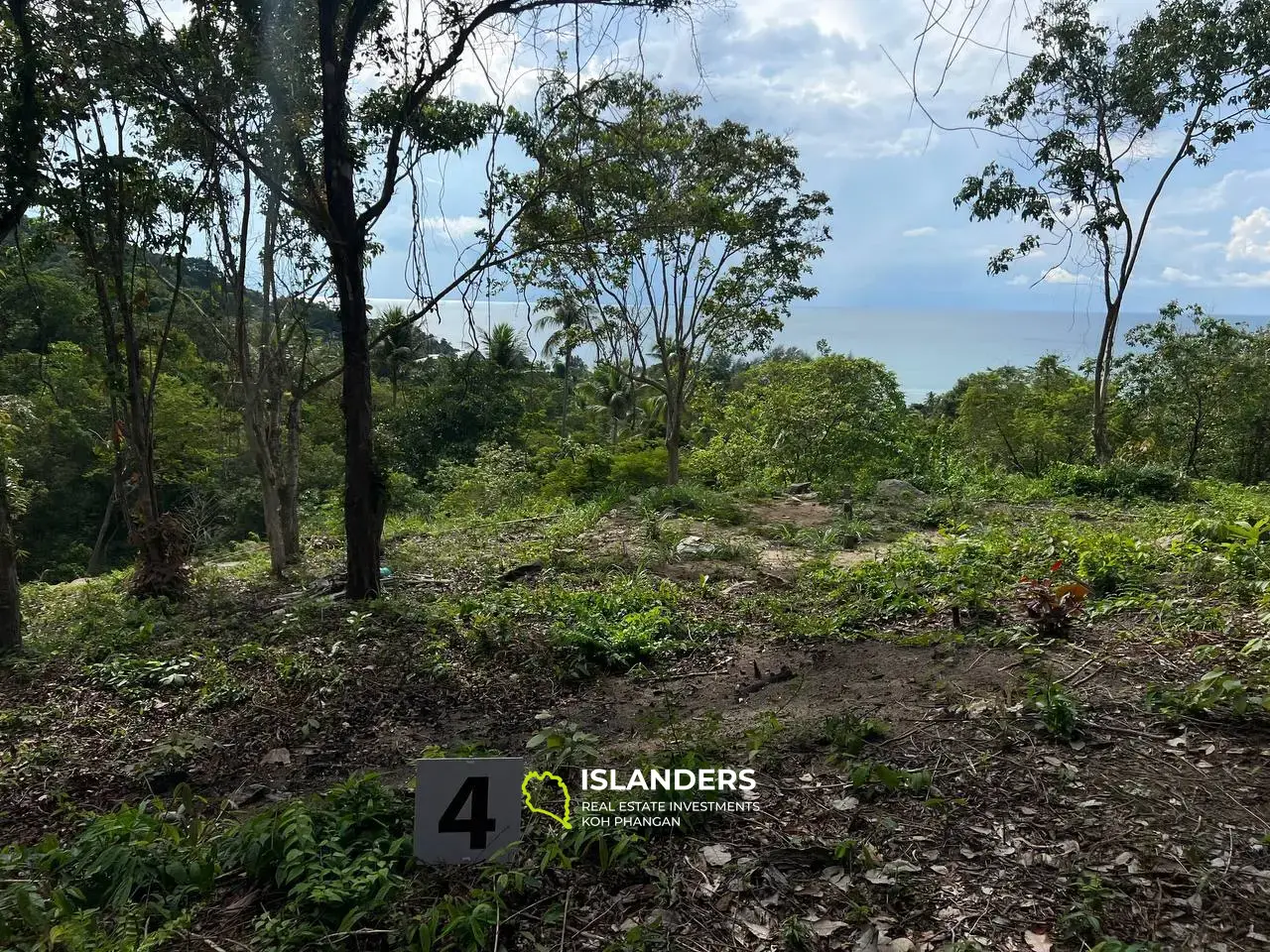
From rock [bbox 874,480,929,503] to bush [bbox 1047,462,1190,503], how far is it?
2.07 meters

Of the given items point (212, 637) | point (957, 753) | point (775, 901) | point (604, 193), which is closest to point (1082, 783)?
point (957, 753)

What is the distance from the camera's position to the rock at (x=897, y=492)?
35.2 feet

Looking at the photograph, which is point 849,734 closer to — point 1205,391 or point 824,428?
point 824,428

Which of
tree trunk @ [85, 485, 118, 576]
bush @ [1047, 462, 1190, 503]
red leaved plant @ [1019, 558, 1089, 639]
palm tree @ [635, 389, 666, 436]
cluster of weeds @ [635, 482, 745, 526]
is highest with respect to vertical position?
palm tree @ [635, 389, 666, 436]

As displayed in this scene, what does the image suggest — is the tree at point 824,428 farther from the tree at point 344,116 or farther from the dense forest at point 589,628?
the tree at point 344,116

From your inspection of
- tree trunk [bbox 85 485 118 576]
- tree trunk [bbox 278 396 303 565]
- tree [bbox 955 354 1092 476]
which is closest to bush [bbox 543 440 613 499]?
tree trunk [bbox 278 396 303 565]

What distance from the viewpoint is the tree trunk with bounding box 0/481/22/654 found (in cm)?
517

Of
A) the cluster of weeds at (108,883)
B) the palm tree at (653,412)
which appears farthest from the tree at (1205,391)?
the cluster of weeds at (108,883)

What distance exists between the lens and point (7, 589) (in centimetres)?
532

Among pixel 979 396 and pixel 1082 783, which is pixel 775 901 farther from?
pixel 979 396

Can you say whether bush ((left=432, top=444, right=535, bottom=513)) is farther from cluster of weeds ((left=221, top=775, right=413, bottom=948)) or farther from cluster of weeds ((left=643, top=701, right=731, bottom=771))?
cluster of weeds ((left=221, top=775, right=413, bottom=948))

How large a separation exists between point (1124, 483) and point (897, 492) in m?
3.17

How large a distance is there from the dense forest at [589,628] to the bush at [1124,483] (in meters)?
0.09

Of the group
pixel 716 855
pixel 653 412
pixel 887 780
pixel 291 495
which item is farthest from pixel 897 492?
pixel 653 412
